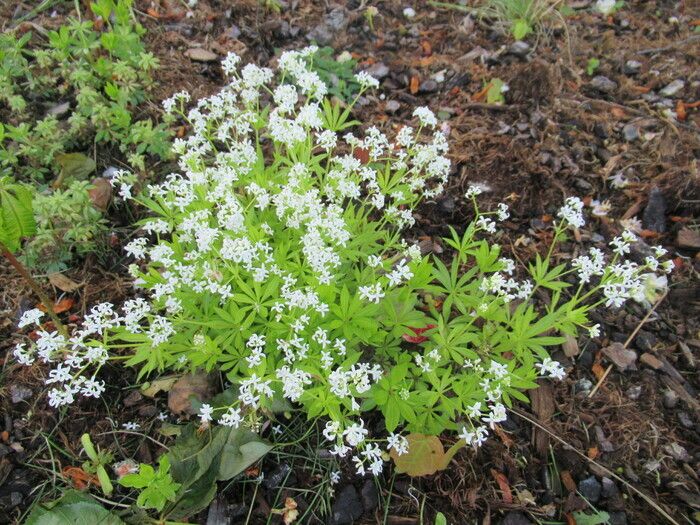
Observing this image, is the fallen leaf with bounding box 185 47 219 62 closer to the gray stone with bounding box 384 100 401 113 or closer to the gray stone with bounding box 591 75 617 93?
the gray stone with bounding box 384 100 401 113

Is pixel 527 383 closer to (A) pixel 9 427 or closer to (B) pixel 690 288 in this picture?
(B) pixel 690 288

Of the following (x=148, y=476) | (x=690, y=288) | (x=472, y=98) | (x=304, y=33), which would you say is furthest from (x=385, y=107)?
(x=148, y=476)

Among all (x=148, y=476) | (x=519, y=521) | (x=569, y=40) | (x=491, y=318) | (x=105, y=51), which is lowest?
(x=519, y=521)

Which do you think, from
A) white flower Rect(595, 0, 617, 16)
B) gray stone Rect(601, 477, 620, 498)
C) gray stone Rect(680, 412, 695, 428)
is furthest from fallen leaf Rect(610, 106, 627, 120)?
gray stone Rect(601, 477, 620, 498)

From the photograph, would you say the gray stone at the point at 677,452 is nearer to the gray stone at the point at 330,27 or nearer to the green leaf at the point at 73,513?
the green leaf at the point at 73,513

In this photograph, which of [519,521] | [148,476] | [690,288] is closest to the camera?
[148,476]

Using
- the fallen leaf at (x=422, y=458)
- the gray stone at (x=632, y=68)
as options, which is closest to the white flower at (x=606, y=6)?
the gray stone at (x=632, y=68)
